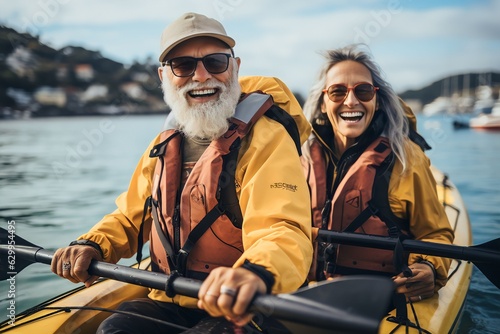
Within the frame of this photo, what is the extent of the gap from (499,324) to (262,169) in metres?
3.02

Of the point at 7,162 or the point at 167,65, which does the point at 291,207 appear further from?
the point at 7,162

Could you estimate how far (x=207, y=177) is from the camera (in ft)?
7.32

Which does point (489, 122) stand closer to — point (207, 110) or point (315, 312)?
point (207, 110)

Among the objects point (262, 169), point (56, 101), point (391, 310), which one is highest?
point (56, 101)

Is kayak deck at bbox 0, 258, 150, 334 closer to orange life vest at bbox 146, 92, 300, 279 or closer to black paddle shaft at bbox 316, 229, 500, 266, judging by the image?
orange life vest at bbox 146, 92, 300, 279

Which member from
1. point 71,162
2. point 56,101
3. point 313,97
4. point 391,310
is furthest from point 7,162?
point 56,101

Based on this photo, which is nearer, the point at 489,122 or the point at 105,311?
the point at 105,311

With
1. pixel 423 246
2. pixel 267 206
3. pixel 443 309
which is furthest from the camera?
pixel 443 309

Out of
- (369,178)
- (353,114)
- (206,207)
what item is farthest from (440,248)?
(206,207)

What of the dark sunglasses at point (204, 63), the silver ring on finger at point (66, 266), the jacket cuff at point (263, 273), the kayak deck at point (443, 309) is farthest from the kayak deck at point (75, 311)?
the kayak deck at point (443, 309)

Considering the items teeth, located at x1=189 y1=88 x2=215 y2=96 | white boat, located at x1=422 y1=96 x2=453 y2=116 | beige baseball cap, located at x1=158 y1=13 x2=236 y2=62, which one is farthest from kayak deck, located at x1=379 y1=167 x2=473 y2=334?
white boat, located at x1=422 y1=96 x2=453 y2=116

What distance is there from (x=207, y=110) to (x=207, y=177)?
0.35m

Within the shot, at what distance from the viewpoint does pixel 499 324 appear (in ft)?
12.8

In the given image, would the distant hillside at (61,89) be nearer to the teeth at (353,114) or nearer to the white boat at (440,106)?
the teeth at (353,114)
